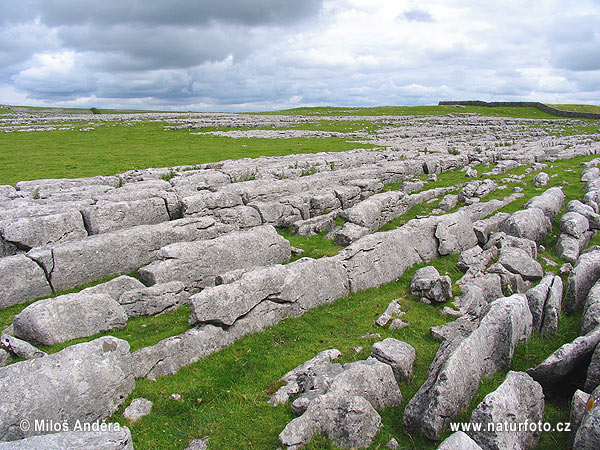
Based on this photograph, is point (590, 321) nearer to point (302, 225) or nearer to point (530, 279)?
point (530, 279)

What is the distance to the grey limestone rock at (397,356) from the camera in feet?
31.7

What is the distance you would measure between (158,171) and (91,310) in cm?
1859

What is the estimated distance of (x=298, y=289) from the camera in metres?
13.7

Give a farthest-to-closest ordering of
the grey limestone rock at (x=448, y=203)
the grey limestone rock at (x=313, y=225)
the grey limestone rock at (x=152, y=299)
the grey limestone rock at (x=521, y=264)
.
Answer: the grey limestone rock at (x=448, y=203) < the grey limestone rock at (x=313, y=225) < the grey limestone rock at (x=521, y=264) < the grey limestone rock at (x=152, y=299)

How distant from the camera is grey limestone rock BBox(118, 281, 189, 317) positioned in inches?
525

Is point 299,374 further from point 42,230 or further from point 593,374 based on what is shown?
point 42,230

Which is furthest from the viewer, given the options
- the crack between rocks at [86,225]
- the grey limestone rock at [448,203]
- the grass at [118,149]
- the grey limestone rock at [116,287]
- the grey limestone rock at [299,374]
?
the grass at [118,149]

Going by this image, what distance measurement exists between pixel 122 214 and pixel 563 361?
17561 mm

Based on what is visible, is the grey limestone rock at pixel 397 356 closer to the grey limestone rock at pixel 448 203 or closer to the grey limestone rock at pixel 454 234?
the grey limestone rock at pixel 454 234

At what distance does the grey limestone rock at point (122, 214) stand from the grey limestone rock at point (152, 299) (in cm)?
579

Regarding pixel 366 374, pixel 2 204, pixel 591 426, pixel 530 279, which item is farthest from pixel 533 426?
pixel 2 204

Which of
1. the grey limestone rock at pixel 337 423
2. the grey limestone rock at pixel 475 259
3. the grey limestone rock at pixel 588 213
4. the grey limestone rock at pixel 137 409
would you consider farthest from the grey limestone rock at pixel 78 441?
the grey limestone rock at pixel 588 213

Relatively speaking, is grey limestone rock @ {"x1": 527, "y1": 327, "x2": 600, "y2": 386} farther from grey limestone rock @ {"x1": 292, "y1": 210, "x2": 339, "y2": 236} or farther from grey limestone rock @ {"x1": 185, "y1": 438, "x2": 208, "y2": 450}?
grey limestone rock @ {"x1": 292, "y1": 210, "x2": 339, "y2": 236}

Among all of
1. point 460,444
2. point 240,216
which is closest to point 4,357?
Answer: point 460,444
